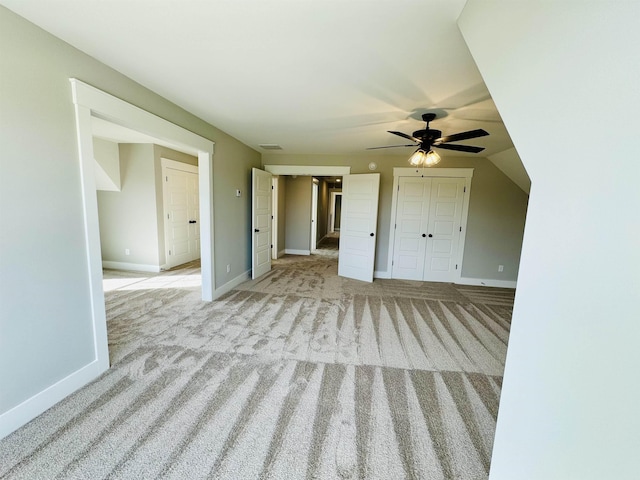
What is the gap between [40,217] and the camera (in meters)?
1.57

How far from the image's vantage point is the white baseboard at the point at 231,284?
3615 millimetres

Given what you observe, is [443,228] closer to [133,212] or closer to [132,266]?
[133,212]

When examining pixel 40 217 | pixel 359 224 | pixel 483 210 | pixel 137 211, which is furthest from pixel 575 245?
pixel 137 211

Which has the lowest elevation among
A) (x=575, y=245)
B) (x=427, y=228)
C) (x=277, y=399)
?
(x=277, y=399)

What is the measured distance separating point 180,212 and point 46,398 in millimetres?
4152

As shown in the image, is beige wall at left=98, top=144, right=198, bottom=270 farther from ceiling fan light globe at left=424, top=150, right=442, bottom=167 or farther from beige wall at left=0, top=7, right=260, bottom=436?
ceiling fan light globe at left=424, top=150, right=442, bottom=167

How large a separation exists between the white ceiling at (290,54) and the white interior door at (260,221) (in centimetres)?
154

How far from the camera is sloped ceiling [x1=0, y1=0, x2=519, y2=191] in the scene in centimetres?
136

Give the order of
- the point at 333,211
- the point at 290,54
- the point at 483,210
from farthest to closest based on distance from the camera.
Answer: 1. the point at 333,211
2. the point at 483,210
3. the point at 290,54

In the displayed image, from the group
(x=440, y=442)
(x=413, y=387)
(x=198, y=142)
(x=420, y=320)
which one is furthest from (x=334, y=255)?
(x=440, y=442)

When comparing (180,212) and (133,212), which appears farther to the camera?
(180,212)

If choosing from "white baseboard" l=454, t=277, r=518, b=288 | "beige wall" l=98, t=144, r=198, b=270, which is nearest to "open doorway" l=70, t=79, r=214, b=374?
"beige wall" l=98, t=144, r=198, b=270

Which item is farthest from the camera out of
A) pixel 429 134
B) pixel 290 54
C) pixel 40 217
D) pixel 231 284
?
pixel 231 284

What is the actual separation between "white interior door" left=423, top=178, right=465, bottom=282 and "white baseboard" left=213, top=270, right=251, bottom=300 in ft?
11.1
